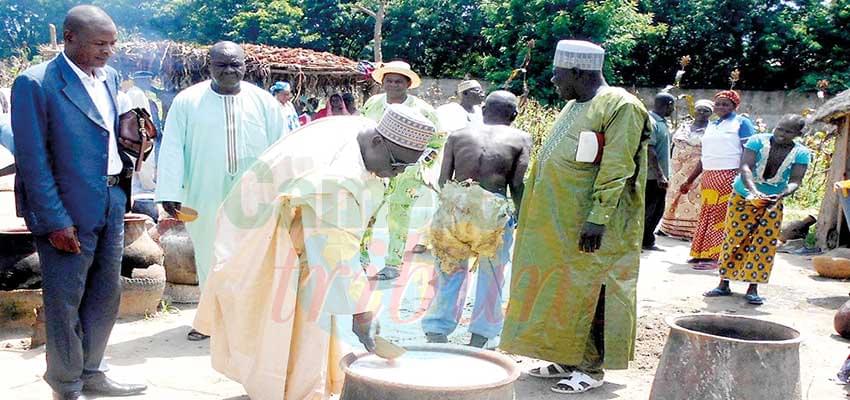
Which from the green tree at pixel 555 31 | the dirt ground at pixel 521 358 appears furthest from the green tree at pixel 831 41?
the dirt ground at pixel 521 358

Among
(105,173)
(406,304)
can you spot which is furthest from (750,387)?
(406,304)

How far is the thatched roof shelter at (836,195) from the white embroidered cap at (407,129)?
8.25 metres

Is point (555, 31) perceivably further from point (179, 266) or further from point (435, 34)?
point (179, 266)

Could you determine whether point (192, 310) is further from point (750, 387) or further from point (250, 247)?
point (750, 387)

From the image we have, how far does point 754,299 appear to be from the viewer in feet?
24.4

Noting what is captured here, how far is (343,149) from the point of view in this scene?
3.53 m

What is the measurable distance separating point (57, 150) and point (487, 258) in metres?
2.84

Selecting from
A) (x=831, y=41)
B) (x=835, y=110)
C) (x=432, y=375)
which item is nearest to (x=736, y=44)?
(x=831, y=41)

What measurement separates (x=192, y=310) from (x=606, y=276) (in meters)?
3.46

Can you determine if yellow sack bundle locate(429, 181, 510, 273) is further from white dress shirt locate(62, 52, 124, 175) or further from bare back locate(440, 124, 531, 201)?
white dress shirt locate(62, 52, 124, 175)

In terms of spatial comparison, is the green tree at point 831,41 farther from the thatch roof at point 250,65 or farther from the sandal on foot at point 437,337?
the sandal on foot at point 437,337

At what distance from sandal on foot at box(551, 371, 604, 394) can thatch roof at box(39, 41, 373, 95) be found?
1267 centimetres

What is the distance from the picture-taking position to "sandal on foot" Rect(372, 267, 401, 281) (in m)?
7.54

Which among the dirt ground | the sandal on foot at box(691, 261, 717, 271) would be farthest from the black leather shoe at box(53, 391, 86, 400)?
the sandal on foot at box(691, 261, 717, 271)
